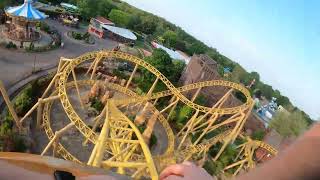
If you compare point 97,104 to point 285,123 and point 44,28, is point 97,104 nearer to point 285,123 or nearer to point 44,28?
point 44,28

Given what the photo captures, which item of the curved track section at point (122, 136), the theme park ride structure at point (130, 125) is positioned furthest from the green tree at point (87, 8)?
the curved track section at point (122, 136)

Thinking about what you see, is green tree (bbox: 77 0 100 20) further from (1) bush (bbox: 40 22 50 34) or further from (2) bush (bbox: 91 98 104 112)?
(2) bush (bbox: 91 98 104 112)

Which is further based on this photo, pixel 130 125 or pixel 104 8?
pixel 104 8

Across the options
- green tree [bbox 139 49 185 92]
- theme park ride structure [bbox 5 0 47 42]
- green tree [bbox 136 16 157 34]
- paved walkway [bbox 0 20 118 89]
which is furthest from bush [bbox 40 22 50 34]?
green tree [bbox 136 16 157 34]

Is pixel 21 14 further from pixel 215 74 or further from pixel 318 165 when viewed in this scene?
pixel 318 165

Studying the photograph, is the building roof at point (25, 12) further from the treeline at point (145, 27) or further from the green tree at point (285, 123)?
the green tree at point (285, 123)

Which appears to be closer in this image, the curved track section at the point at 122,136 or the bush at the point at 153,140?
the curved track section at the point at 122,136

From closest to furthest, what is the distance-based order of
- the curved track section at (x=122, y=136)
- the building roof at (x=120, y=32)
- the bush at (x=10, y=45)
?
the curved track section at (x=122, y=136)
the bush at (x=10, y=45)
the building roof at (x=120, y=32)

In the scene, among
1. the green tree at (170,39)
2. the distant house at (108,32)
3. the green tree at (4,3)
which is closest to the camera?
the green tree at (4,3)

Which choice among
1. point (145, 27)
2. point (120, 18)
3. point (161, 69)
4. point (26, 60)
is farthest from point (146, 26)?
point (26, 60)
